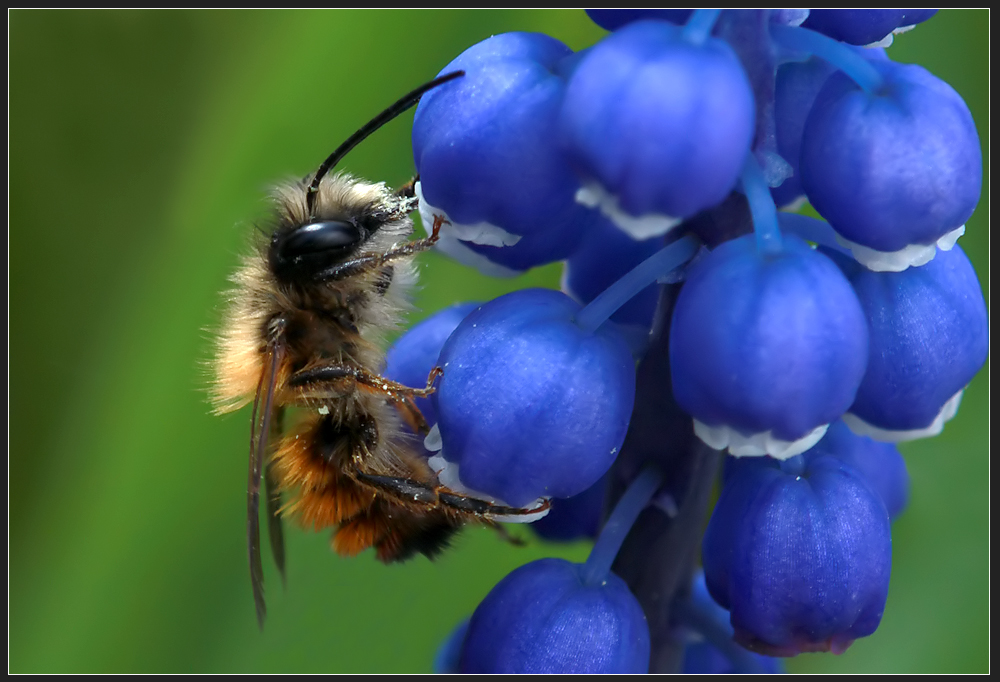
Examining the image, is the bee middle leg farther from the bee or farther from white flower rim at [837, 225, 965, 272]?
white flower rim at [837, 225, 965, 272]

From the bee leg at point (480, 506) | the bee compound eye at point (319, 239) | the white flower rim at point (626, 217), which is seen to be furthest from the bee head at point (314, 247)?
the white flower rim at point (626, 217)

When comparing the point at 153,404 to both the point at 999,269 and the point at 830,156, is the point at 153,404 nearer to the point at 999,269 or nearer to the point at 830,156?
the point at 830,156

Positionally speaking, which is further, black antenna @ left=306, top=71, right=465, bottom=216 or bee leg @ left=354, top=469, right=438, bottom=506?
bee leg @ left=354, top=469, right=438, bottom=506

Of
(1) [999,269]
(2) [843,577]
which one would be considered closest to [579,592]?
(2) [843,577]

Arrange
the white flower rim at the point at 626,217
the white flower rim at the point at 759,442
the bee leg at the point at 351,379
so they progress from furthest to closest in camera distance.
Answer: the bee leg at the point at 351,379 → the white flower rim at the point at 759,442 → the white flower rim at the point at 626,217

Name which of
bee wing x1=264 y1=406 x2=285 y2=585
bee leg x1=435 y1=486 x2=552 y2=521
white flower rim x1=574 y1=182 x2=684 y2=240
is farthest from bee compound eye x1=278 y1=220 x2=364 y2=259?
white flower rim x1=574 y1=182 x2=684 y2=240

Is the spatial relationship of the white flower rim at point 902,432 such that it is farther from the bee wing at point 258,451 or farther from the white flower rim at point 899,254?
the bee wing at point 258,451
